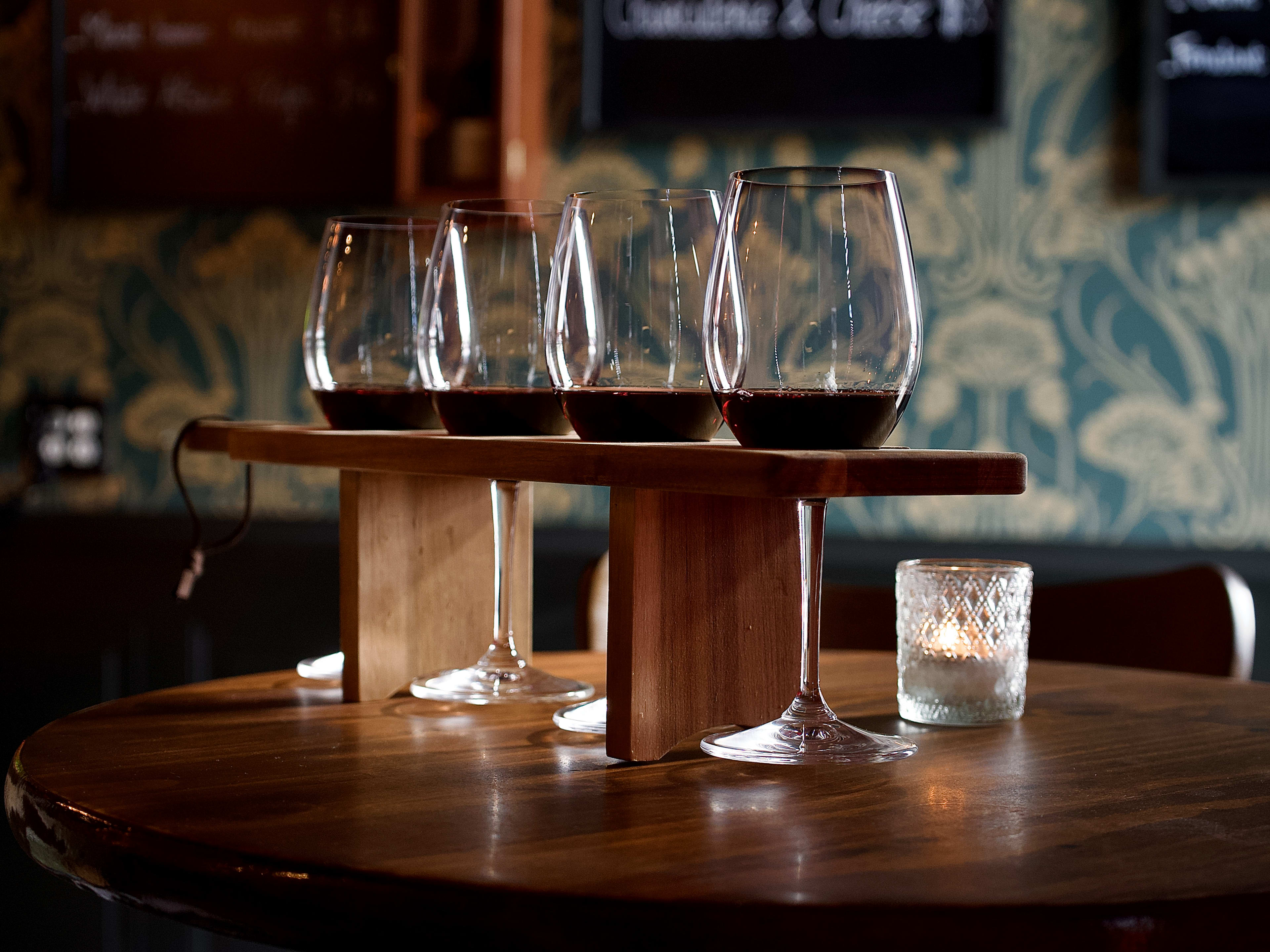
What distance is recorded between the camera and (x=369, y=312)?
97 cm

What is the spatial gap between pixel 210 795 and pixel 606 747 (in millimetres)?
216

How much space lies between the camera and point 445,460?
0.84 m

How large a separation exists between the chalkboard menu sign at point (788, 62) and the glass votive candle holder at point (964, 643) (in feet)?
3.90

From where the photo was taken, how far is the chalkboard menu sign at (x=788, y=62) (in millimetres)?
1939

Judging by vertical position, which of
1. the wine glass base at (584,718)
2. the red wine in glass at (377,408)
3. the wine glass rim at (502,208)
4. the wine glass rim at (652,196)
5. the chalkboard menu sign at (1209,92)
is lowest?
the wine glass base at (584,718)

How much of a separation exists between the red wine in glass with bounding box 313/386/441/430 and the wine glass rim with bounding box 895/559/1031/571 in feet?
1.16

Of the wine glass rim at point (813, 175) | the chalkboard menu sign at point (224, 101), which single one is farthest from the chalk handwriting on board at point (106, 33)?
the wine glass rim at point (813, 175)

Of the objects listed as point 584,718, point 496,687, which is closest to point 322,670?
point 496,687

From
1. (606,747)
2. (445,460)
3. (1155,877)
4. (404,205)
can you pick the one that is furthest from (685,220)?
(404,205)

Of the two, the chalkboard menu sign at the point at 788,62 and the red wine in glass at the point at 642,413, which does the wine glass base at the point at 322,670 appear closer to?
the red wine in glass at the point at 642,413

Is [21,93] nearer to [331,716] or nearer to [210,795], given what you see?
[331,716]

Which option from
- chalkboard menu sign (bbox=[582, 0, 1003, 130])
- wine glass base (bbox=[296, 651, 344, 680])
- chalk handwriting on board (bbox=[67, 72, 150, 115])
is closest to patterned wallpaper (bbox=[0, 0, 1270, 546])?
chalkboard menu sign (bbox=[582, 0, 1003, 130])

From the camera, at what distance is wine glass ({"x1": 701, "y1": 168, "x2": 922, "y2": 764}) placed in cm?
70

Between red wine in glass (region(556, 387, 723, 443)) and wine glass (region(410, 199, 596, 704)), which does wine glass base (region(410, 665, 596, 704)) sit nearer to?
wine glass (region(410, 199, 596, 704))
